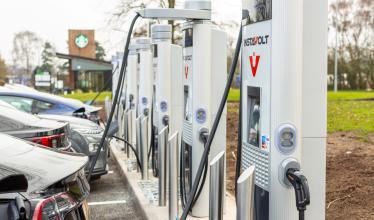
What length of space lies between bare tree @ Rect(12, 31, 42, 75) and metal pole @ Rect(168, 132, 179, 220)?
8276cm

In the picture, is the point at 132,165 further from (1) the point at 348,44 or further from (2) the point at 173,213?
(1) the point at 348,44

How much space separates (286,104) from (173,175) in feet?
9.45

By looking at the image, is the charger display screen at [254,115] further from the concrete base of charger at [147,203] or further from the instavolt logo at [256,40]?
the concrete base of charger at [147,203]

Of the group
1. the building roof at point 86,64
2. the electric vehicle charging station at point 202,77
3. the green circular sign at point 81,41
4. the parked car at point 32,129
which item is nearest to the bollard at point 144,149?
the parked car at point 32,129

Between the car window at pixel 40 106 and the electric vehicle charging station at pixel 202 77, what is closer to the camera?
the electric vehicle charging station at pixel 202 77

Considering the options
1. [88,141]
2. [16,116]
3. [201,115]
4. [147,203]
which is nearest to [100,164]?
[88,141]

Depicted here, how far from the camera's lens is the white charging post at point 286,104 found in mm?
3340

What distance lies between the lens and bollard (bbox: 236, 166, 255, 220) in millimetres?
3277

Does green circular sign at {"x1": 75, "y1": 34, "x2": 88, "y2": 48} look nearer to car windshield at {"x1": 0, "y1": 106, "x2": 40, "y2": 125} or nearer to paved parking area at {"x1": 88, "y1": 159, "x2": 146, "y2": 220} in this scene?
paved parking area at {"x1": 88, "y1": 159, "x2": 146, "y2": 220}

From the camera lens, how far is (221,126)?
19.5 feet

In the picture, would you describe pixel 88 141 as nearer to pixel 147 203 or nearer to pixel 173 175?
pixel 147 203

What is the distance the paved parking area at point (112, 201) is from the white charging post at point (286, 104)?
11.2ft

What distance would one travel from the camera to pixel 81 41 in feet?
149

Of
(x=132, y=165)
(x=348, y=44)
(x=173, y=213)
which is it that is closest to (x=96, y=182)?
(x=132, y=165)
